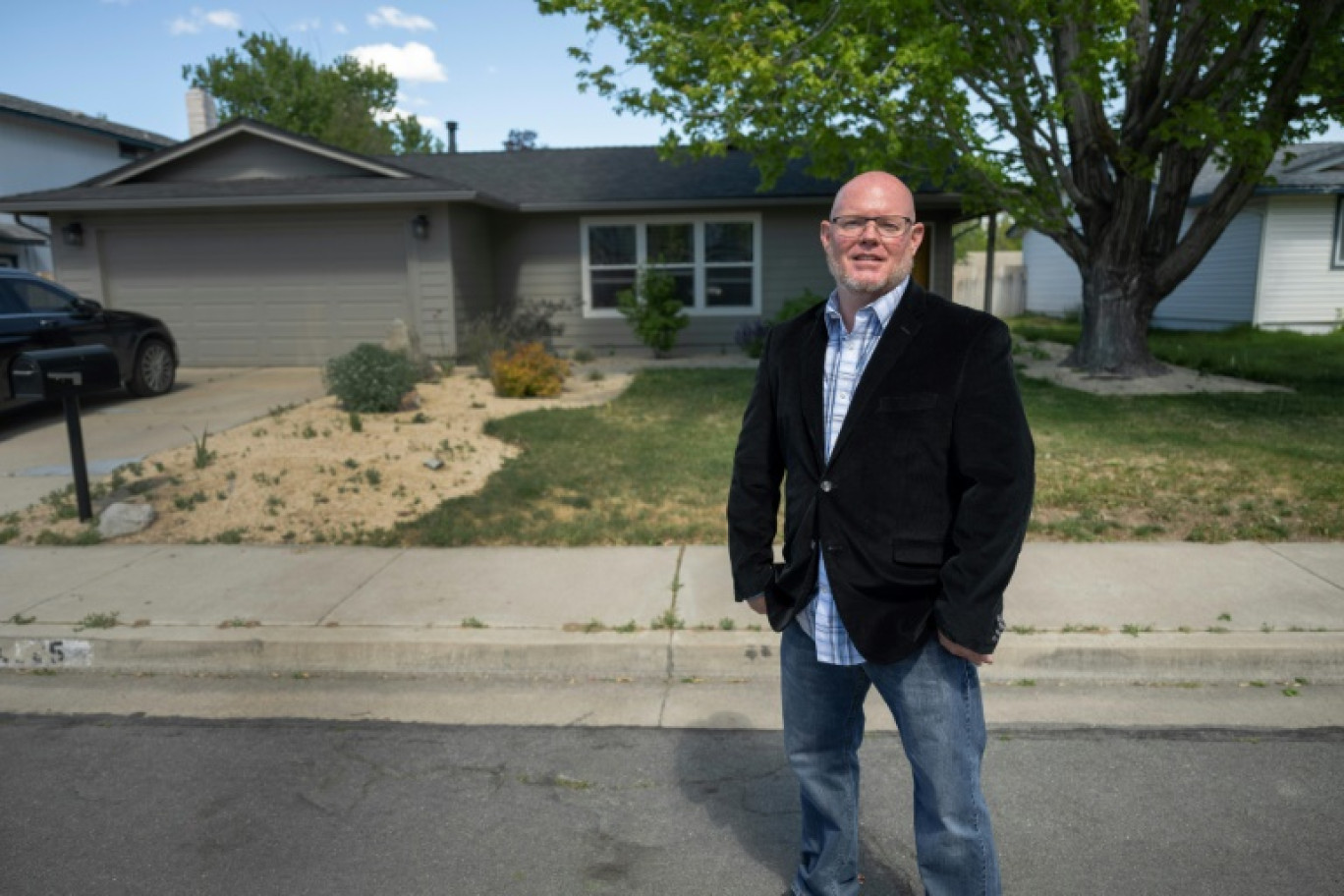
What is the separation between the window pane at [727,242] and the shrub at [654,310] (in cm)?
142

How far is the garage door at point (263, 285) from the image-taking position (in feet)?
53.7

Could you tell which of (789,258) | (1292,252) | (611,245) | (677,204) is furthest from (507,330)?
(1292,252)

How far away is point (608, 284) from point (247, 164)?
21.3 ft

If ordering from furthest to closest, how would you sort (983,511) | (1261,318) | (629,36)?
(1261,318) → (629,36) → (983,511)

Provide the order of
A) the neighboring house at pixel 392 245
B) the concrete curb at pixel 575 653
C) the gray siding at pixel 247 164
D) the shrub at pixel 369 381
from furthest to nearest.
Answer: the gray siding at pixel 247 164
the neighboring house at pixel 392 245
the shrub at pixel 369 381
the concrete curb at pixel 575 653

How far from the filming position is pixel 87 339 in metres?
11.7

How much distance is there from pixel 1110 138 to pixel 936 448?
1212 centimetres

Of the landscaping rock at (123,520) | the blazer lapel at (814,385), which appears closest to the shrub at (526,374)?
the landscaping rock at (123,520)

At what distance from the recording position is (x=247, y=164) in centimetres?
1708

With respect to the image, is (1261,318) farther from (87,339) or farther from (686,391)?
(87,339)

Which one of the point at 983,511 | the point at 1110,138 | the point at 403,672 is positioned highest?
the point at 1110,138

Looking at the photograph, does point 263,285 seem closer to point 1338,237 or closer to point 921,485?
point 921,485

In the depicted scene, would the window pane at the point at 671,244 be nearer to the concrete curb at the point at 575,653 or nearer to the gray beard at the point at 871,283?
the concrete curb at the point at 575,653

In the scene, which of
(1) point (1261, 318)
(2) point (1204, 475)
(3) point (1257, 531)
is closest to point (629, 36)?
(2) point (1204, 475)
